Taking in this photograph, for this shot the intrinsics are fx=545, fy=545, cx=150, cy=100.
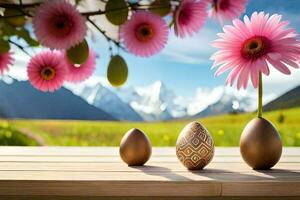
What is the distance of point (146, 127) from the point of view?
350cm

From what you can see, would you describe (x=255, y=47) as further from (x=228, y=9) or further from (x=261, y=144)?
(x=228, y=9)

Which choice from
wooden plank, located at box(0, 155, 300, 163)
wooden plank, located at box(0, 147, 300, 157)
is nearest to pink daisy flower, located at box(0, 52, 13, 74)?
wooden plank, located at box(0, 155, 300, 163)

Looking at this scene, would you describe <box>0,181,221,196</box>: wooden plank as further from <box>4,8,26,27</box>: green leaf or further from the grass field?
the grass field

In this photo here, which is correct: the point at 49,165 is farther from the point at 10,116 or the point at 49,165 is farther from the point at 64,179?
the point at 10,116

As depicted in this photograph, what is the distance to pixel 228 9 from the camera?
27cm

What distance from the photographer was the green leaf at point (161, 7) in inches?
11.0

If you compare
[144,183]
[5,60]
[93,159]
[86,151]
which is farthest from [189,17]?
[86,151]

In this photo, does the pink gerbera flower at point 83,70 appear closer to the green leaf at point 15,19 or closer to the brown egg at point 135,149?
the green leaf at point 15,19

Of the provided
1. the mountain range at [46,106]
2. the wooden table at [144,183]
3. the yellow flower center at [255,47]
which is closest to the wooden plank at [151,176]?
the wooden table at [144,183]

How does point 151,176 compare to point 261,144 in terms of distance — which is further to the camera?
point 261,144

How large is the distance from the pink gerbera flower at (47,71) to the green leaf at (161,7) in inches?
2.5

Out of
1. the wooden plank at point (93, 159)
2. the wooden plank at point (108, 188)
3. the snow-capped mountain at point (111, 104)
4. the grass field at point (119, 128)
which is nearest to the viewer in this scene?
the wooden plank at point (108, 188)

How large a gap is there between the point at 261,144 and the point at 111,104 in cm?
247

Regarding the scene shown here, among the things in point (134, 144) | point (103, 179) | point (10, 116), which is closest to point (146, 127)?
point (10, 116)
